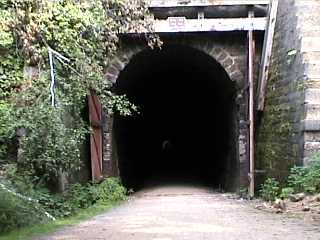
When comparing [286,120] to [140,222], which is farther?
[286,120]

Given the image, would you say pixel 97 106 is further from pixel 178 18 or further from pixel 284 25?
pixel 284 25

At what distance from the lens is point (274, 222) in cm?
738

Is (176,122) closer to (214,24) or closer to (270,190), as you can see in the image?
(214,24)

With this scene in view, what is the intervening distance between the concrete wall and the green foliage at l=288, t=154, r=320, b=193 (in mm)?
303

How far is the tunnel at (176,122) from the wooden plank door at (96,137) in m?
1.19

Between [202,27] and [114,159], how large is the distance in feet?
13.4

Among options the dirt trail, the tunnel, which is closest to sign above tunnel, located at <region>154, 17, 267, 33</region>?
the tunnel

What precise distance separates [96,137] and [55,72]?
12.7 feet

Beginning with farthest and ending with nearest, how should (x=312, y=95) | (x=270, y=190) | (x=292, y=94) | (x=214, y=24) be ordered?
(x=214, y=24)
(x=270, y=190)
(x=292, y=94)
(x=312, y=95)

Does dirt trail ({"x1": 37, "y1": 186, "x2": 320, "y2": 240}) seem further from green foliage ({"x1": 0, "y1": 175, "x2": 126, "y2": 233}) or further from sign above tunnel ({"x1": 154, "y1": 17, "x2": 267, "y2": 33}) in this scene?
sign above tunnel ({"x1": 154, "y1": 17, "x2": 267, "y2": 33})

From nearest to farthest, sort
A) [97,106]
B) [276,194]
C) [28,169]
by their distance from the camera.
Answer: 1. [28,169]
2. [276,194]
3. [97,106]

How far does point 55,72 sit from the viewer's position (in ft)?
31.2

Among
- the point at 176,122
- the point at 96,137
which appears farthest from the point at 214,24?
the point at 176,122

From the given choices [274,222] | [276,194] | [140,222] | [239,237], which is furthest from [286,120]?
[239,237]
